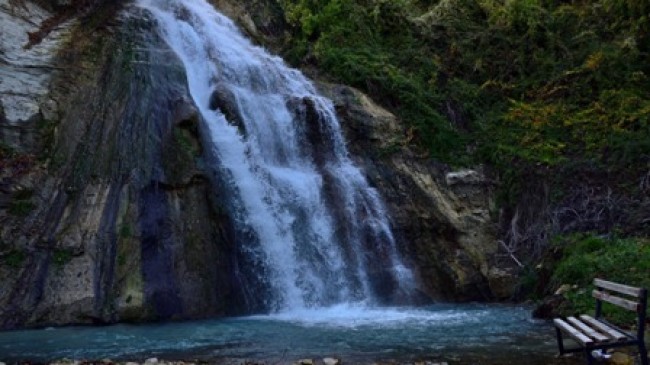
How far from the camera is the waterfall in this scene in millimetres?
16141

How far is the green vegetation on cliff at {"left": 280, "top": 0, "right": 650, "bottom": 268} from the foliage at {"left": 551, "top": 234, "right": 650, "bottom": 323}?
152 centimetres

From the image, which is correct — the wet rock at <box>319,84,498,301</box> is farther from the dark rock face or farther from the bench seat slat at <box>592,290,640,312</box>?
the bench seat slat at <box>592,290,640,312</box>

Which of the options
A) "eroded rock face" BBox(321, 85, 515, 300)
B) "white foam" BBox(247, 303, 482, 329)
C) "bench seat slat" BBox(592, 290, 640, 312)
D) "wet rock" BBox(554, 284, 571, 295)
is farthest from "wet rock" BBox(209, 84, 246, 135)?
"bench seat slat" BBox(592, 290, 640, 312)

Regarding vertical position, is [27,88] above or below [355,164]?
above

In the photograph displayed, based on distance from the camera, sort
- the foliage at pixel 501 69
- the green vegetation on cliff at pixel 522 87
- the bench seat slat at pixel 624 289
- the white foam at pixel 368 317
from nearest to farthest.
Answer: the bench seat slat at pixel 624 289
the white foam at pixel 368 317
the green vegetation on cliff at pixel 522 87
the foliage at pixel 501 69

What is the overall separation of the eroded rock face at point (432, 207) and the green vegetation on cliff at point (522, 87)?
80 centimetres

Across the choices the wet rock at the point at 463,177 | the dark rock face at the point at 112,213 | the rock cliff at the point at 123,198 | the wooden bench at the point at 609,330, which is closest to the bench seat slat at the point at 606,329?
the wooden bench at the point at 609,330

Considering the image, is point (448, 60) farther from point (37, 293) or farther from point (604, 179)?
point (37, 293)

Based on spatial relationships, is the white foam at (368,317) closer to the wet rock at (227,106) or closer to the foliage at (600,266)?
the foliage at (600,266)

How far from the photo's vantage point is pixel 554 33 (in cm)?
2612

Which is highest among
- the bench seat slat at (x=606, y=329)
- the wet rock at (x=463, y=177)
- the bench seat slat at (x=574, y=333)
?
the wet rock at (x=463, y=177)

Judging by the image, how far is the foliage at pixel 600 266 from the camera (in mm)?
11578

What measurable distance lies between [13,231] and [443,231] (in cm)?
1177

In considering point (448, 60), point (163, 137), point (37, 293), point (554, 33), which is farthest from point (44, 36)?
point (554, 33)
